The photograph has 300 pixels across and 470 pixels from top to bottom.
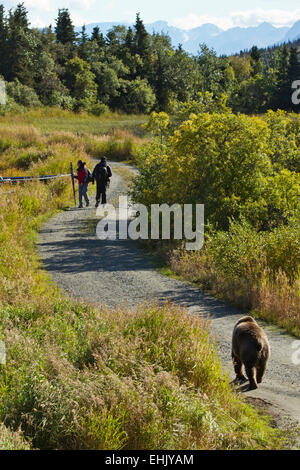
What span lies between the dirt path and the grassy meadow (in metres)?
0.73

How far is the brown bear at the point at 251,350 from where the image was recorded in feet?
19.3

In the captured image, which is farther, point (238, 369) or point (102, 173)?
point (102, 173)

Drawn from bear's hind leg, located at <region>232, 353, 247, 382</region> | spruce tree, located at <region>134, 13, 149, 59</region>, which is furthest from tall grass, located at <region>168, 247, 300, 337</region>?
spruce tree, located at <region>134, 13, 149, 59</region>

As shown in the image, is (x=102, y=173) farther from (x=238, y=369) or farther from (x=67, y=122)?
(x=67, y=122)

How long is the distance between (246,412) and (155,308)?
2027 millimetres

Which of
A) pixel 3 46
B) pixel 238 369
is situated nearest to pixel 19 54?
pixel 3 46

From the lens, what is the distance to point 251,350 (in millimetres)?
5859

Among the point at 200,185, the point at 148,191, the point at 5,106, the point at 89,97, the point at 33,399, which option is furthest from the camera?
the point at 89,97

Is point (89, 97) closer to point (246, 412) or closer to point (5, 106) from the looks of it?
point (5, 106)

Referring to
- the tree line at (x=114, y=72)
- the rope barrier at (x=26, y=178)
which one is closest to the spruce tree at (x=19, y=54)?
→ the tree line at (x=114, y=72)

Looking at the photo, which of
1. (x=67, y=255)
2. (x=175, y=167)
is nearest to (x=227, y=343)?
(x=67, y=255)

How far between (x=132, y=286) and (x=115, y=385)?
235 inches

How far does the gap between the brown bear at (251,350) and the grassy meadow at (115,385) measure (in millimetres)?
311

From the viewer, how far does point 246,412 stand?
17.8 ft
